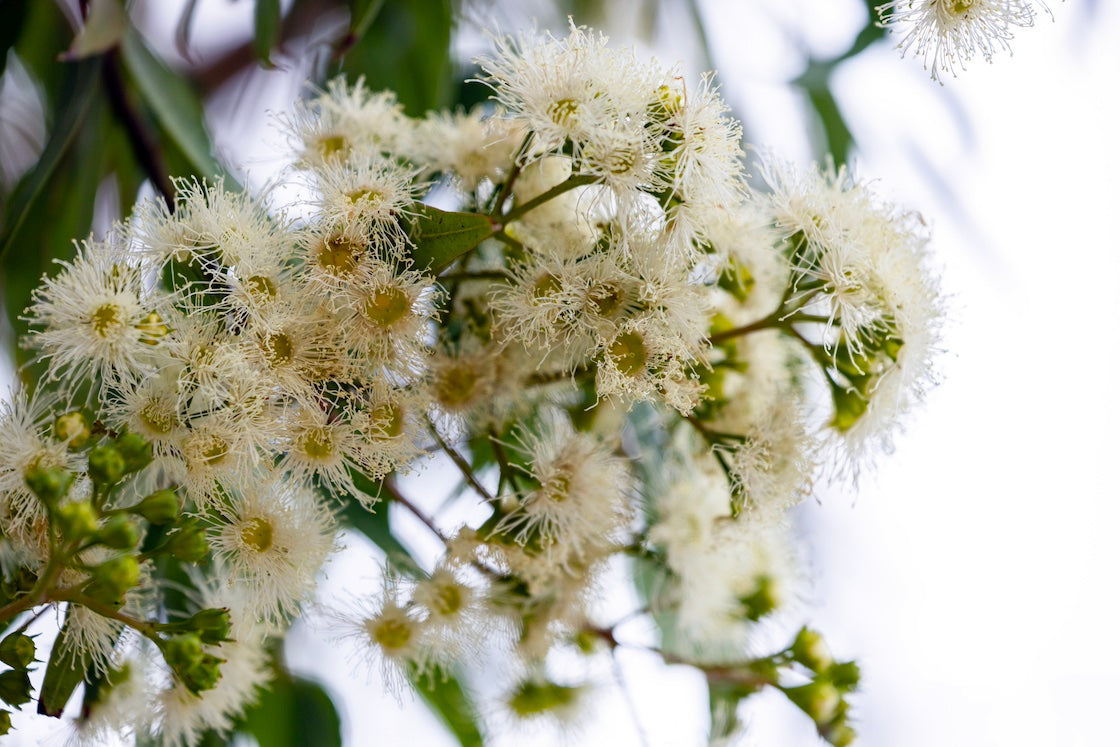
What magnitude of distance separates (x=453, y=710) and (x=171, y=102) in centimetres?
63

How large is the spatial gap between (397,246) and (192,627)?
266 mm

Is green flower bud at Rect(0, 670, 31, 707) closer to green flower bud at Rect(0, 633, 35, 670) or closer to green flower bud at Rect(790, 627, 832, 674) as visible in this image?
green flower bud at Rect(0, 633, 35, 670)

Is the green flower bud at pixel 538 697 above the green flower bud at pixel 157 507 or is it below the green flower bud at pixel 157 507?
below

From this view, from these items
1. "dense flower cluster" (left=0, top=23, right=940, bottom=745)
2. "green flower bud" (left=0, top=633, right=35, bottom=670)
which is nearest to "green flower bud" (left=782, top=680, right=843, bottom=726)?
"dense flower cluster" (left=0, top=23, right=940, bottom=745)

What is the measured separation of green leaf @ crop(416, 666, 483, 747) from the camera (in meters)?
0.95

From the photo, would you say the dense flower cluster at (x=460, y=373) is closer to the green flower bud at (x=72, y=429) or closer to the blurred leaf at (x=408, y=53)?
the green flower bud at (x=72, y=429)

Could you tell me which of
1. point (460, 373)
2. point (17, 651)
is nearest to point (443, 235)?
point (460, 373)

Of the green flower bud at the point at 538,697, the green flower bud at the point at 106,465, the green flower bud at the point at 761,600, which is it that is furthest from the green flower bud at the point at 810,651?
the green flower bud at the point at 106,465

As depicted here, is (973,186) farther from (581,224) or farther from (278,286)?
(278,286)

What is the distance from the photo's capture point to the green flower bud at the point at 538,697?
940 millimetres

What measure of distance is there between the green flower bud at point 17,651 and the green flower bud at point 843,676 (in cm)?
63

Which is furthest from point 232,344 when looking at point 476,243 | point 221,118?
point 221,118

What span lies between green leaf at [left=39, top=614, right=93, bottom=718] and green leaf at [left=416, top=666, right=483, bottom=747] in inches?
14.8

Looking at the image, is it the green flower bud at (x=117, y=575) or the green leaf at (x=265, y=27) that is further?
the green leaf at (x=265, y=27)
